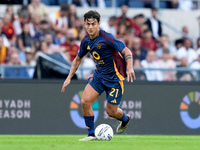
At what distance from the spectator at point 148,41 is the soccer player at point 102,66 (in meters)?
6.99

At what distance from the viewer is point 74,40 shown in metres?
16.4

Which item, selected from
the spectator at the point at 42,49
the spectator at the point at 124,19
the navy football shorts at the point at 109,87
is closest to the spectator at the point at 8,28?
the spectator at the point at 42,49

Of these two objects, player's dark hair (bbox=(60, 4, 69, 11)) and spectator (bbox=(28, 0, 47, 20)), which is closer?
spectator (bbox=(28, 0, 47, 20))

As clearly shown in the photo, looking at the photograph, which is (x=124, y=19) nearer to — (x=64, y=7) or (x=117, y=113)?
(x=64, y=7)

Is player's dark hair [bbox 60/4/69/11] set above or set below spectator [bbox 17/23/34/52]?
above

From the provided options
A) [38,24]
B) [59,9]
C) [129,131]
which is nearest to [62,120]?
[129,131]

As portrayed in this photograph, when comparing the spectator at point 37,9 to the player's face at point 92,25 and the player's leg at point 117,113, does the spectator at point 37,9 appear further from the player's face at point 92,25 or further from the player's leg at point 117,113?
the player's face at point 92,25

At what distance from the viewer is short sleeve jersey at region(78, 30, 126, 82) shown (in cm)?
1005

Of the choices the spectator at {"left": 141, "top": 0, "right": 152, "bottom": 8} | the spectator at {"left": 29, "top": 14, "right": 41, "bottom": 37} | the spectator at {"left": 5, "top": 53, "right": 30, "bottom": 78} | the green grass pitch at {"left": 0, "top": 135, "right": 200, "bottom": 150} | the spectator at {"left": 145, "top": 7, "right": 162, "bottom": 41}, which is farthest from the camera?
the spectator at {"left": 141, "top": 0, "right": 152, "bottom": 8}

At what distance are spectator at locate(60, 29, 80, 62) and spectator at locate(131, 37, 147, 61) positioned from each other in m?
1.62

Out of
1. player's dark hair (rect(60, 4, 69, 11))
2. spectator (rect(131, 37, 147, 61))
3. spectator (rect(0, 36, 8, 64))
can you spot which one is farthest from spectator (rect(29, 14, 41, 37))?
spectator (rect(131, 37, 147, 61))

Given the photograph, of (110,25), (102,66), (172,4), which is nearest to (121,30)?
(110,25)

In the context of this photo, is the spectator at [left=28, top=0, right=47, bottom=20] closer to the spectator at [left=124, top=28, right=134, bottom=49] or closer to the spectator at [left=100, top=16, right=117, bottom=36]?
the spectator at [left=100, top=16, right=117, bottom=36]

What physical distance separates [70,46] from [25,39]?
1.31 metres
